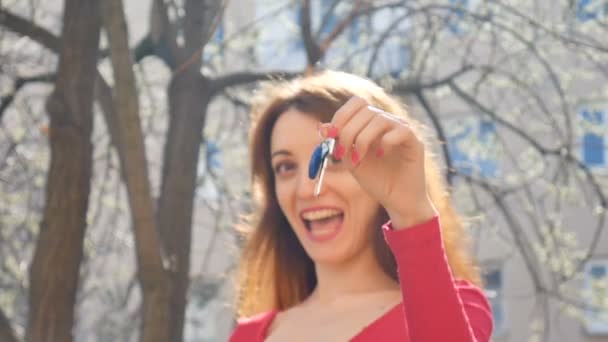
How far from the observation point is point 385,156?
1.58 metres

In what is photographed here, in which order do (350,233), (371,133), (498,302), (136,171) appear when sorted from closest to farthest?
(371,133)
(350,233)
(136,171)
(498,302)

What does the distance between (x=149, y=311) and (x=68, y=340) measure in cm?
30

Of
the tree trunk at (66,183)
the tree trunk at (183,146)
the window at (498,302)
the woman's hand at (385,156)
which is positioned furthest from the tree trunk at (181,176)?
the window at (498,302)

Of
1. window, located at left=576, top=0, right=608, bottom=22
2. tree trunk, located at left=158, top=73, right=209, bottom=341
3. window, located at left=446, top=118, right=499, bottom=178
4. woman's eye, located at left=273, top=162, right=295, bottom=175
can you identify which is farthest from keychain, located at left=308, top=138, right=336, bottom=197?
window, located at left=446, top=118, right=499, bottom=178

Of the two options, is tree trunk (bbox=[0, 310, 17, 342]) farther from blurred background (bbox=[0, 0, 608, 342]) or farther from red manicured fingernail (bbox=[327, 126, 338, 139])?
red manicured fingernail (bbox=[327, 126, 338, 139])

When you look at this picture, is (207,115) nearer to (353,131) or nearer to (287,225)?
(287,225)

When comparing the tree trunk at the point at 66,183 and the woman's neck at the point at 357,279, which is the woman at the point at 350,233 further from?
the tree trunk at the point at 66,183

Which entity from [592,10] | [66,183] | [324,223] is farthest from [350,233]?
[592,10]

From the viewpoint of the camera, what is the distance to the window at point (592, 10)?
5734 mm

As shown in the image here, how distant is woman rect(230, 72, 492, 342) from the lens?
60.6 inches

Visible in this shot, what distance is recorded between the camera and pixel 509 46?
20.6ft

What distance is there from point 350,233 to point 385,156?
56 centimetres

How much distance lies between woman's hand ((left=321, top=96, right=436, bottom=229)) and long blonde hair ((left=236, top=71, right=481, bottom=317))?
0.51 meters

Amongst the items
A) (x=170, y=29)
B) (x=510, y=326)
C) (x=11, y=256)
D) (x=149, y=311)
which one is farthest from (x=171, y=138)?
(x=510, y=326)
